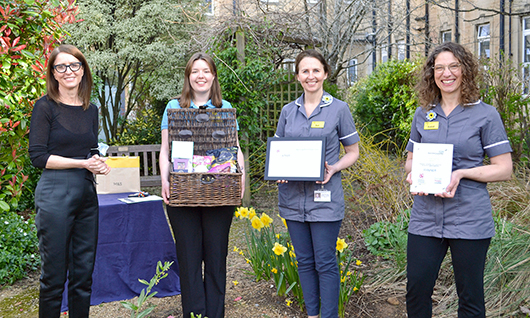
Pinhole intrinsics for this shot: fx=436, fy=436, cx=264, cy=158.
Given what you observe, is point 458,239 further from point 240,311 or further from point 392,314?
point 240,311

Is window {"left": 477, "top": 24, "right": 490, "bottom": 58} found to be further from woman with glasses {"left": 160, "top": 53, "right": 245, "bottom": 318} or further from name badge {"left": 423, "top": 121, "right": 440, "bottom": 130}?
woman with glasses {"left": 160, "top": 53, "right": 245, "bottom": 318}

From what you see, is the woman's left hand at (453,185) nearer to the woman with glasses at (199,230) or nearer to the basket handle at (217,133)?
the woman with glasses at (199,230)

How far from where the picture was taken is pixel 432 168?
7.22 feet

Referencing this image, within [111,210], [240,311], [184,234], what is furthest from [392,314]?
[111,210]

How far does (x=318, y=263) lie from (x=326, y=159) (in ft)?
2.13

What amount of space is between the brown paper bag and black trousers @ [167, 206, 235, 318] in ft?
3.91

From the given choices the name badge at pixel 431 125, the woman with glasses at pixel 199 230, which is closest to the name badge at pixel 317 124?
the woman with glasses at pixel 199 230

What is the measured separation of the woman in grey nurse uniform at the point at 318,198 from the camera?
8.84ft

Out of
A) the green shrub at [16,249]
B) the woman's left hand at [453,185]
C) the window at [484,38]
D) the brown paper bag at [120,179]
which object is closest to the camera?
the woman's left hand at [453,185]

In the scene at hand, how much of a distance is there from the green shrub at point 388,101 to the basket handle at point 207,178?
702 cm

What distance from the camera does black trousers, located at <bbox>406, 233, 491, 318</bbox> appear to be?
2207 mm

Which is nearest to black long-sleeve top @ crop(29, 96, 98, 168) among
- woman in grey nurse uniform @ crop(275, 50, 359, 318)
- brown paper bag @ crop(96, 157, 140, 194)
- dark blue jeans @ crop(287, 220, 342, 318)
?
brown paper bag @ crop(96, 157, 140, 194)

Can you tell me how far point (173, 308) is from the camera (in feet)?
11.3

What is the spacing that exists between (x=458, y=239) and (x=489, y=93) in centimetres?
450
